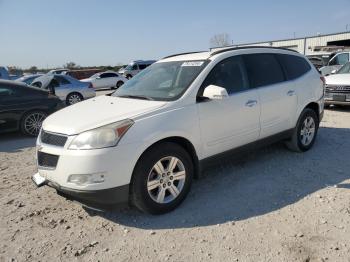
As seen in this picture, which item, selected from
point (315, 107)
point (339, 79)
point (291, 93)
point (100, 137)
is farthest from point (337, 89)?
point (100, 137)

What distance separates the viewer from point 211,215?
3742 millimetres

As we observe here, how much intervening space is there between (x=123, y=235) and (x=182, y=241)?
63 centimetres

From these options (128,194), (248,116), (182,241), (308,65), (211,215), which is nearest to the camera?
(182,241)

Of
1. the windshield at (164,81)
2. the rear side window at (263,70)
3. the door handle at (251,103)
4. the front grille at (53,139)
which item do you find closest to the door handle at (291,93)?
the rear side window at (263,70)

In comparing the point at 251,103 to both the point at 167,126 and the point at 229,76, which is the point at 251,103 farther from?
the point at 167,126

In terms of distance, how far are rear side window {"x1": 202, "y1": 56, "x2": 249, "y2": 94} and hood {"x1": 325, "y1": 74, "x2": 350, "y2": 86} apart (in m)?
5.95

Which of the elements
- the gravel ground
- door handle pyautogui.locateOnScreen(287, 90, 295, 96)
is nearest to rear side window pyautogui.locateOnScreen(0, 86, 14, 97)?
the gravel ground

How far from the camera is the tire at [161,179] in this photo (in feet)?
11.6

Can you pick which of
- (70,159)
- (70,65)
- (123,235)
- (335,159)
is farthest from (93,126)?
(70,65)

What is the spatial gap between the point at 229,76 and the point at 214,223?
1952 millimetres

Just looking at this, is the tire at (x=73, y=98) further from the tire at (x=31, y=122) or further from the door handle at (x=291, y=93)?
the door handle at (x=291, y=93)

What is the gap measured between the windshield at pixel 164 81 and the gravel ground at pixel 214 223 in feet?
4.39

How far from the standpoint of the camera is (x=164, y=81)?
14.7ft

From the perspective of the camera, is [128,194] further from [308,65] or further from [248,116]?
[308,65]
